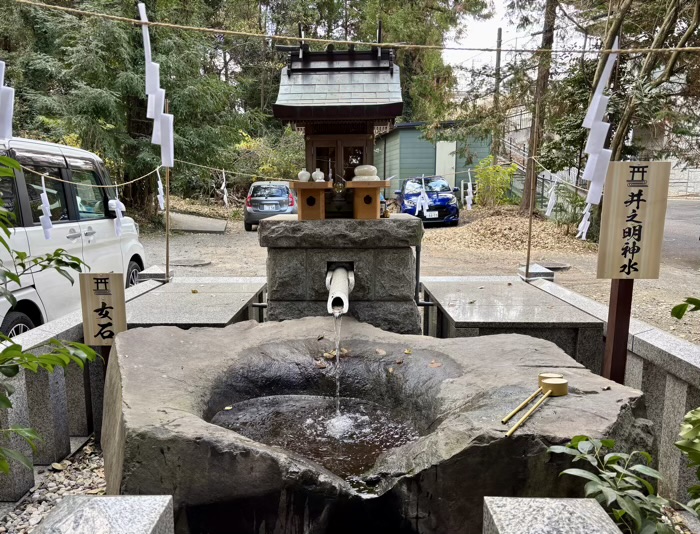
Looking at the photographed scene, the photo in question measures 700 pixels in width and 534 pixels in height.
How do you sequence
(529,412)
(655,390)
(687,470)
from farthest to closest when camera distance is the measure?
(655,390), (687,470), (529,412)

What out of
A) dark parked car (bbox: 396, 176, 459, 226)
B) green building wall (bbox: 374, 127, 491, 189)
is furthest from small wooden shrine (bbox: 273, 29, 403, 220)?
green building wall (bbox: 374, 127, 491, 189)

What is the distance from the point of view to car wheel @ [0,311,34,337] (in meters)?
3.96

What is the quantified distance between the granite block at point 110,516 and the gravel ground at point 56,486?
1519 mm

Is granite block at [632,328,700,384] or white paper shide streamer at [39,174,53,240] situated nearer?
granite block at [632,328,700,384]

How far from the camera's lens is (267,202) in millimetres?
14242

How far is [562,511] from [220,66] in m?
24.4

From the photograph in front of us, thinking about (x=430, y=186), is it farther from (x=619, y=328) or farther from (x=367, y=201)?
(x=619, y=328)

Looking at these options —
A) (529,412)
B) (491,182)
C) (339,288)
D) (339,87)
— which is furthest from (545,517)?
(491,182)

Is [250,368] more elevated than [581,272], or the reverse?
[250,368]

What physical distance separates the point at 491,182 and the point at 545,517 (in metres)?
16.1

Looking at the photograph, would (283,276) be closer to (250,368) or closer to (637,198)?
(250,368)

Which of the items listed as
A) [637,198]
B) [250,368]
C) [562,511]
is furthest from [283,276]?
[562,511]

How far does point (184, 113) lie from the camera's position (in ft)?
43.6

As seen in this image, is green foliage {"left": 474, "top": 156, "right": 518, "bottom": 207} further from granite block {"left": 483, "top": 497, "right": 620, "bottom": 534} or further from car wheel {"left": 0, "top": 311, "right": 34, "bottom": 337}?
granite block {"left": 483, "top": 497, "right": 620, "bottom": 534}
